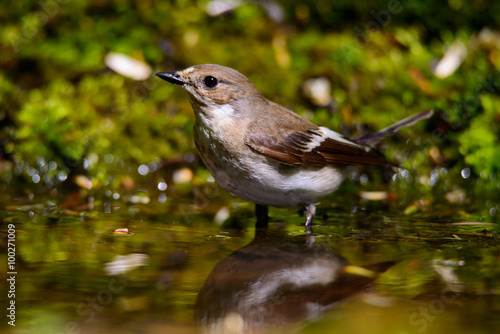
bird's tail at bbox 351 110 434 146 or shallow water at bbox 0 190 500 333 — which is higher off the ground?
bird's tail at bbox 351 110 434 146

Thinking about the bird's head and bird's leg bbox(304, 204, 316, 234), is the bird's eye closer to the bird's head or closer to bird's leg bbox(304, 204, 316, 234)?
the bird's head

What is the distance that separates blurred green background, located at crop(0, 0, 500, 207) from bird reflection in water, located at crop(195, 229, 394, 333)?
2.27 metres

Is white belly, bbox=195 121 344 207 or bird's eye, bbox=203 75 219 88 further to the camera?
bird's eye, bbox=203 75 219 88

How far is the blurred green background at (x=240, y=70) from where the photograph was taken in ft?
19.6

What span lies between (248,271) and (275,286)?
26 centimetres

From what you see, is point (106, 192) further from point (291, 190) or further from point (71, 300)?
point (71, 300)

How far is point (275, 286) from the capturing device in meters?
3.19

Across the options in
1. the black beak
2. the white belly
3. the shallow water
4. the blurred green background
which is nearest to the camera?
the shallow water

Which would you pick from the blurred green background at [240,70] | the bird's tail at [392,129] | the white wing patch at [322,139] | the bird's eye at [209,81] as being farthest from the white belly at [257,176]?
the blurred green background at [240,70]

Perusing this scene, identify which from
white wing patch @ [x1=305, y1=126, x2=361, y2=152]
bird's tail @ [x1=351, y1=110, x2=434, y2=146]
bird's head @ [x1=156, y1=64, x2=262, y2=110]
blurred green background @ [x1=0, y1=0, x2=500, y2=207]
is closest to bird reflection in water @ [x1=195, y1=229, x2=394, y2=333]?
white wing patch @ [x1=305, y1=126, x2=361, y2=152]

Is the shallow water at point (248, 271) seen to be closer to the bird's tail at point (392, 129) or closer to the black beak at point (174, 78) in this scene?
the bird's tail at point (392, 129)

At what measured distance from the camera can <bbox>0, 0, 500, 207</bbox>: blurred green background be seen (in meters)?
5.98

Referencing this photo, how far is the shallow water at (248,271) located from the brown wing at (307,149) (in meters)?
0.47

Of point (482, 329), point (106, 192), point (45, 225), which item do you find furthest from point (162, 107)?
point (482, 329)
